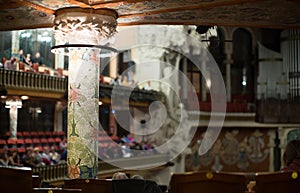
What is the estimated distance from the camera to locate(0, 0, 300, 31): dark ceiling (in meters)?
5.78

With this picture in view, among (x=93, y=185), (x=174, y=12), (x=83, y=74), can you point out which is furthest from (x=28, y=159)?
(x=93, y=185)

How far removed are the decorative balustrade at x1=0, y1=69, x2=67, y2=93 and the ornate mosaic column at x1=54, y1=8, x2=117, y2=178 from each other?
6.71 meters

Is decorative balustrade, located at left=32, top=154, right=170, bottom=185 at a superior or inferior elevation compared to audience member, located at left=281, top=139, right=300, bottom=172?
inferior

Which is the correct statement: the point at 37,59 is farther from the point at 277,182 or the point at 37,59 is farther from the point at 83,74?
the point at 277,182

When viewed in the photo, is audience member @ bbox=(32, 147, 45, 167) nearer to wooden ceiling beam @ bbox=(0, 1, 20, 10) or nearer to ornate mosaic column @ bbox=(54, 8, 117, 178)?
ornate mosaic column @ bbox=(54, 8, 117, 178)

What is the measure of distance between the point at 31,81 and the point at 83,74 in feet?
25.2

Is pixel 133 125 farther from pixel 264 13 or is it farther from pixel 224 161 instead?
pixel 264 13

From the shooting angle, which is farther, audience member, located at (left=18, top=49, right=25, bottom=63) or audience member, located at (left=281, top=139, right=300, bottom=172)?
audience member, located at (left=18, top=49, right=25, bottom=63)

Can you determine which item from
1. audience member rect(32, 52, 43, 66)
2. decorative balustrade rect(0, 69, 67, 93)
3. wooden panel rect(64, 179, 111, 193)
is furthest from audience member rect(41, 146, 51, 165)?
wooden panel rect(64, 179, 111, 193)

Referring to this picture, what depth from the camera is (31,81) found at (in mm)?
13648

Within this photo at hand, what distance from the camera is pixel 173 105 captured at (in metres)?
21.3

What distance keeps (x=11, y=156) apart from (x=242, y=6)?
8.66 m

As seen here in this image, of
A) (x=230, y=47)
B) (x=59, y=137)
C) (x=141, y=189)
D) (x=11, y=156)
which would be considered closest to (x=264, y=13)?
(x=141, y=189)

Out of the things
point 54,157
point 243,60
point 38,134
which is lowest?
point 54,157
